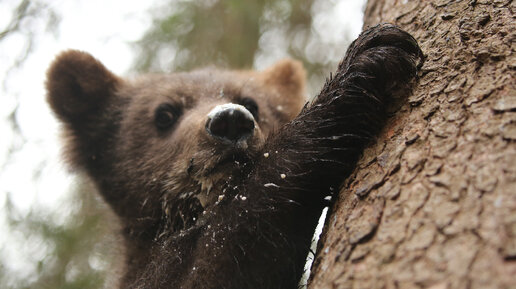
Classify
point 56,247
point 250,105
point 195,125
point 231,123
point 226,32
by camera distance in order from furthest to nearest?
point 226,32
point 56,247
point 250,105
point 195,125
point 231,123

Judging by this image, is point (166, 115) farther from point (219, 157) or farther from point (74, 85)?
point (219, 157)

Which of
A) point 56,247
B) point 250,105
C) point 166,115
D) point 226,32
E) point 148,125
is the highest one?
point 226,32

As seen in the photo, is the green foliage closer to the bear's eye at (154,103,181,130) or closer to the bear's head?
the bear's head

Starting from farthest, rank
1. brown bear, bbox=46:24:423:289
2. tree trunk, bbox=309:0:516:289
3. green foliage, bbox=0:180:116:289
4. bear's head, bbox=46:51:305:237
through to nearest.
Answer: green foliage, bbox=0:180:116:289, bear's head, bbox=46:51:305:237, brown bear, bbox=46:24:423:289, tree trunk, bbox=309:0:516:289

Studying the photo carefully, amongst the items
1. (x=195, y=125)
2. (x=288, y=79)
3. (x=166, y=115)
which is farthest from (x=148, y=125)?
(x=288, y=79)

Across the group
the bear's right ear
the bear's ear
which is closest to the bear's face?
the bear's ear

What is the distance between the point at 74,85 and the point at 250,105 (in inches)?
90.1

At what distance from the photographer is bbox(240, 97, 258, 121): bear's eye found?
5617 mm

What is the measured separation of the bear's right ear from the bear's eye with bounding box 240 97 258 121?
75.3 inches

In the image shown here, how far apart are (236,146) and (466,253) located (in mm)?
2306

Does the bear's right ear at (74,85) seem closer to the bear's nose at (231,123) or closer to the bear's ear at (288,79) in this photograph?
the bear's ear at (288,79)

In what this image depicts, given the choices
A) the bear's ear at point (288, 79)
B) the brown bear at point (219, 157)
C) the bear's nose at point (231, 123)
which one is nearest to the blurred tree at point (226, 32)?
the bear's ear at point (288, 79)

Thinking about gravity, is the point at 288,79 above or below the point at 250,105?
above

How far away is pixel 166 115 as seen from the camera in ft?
17.8
